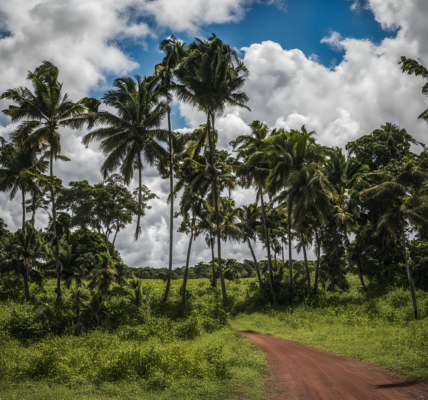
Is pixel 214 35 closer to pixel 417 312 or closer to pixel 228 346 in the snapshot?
pixel 228 346

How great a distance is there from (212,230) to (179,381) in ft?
62.1

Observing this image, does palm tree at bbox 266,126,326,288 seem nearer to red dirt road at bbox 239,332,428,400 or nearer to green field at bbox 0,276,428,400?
green field at bbox 0,276,428,400

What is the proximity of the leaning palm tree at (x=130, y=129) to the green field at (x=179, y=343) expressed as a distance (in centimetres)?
725

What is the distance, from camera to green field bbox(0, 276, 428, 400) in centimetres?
852

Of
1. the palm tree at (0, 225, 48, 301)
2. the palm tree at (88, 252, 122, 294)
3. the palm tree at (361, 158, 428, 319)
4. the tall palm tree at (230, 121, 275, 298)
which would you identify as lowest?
the palm tree at (88, 252, 122, 294)

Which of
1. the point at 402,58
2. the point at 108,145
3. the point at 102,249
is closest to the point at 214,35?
the point at 108,145

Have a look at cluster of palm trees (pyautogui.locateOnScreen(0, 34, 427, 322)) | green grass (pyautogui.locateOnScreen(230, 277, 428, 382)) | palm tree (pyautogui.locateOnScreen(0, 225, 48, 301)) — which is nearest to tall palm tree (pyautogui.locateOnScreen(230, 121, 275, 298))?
cluster of palm trees (pyautogui.locateOnScreen(0, 34, 427, 322))

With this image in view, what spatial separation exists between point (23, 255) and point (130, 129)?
1316 centimetres

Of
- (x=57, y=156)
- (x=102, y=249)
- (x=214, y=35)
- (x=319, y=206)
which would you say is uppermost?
(x=214, y=35)

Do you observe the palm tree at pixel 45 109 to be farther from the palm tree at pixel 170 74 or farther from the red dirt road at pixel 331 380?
the red dirt road at pixel 331 380

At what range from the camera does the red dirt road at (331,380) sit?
7.62 m

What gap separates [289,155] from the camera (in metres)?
24.3

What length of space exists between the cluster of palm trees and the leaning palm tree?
74 millimetres

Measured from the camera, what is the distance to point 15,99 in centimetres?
2011
